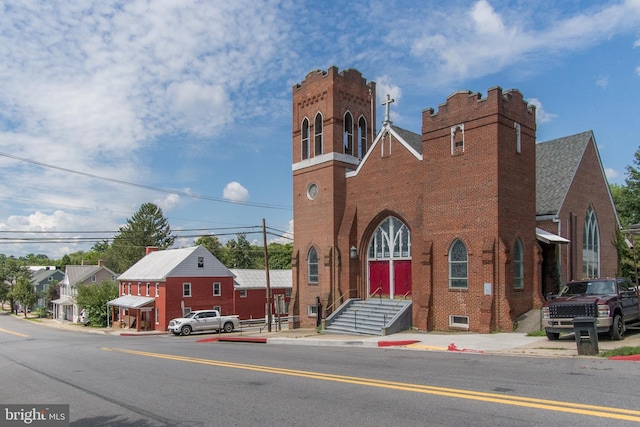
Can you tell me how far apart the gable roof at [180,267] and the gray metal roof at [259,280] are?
1928 millimetres

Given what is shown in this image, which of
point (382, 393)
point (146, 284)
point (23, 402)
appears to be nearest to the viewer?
point (382, 393)

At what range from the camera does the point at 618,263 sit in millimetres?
28641

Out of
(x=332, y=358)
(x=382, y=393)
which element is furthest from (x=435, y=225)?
(x=382, y=393)

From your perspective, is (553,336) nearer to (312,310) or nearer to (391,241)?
(391,241)

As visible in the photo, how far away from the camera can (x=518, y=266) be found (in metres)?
20.1

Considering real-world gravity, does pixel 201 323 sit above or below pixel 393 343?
below

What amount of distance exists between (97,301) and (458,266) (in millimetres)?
44639

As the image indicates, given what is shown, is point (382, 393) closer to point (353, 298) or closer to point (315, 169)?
point (353, 298)

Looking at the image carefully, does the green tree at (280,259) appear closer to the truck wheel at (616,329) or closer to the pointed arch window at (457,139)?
the pointed arch window at (457,139)

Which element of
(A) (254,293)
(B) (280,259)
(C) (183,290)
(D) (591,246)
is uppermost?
(D) (591,246)

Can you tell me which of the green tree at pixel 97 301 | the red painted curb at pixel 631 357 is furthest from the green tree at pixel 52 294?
the red painted curb at pixel 631 357

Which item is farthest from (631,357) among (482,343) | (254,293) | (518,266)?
(254,293)

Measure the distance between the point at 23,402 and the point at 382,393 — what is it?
23.3 ft

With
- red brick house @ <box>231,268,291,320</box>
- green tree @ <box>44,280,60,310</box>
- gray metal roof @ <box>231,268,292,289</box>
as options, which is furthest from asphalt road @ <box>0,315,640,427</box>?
green tree @ <box>44,280,60,310</box>
